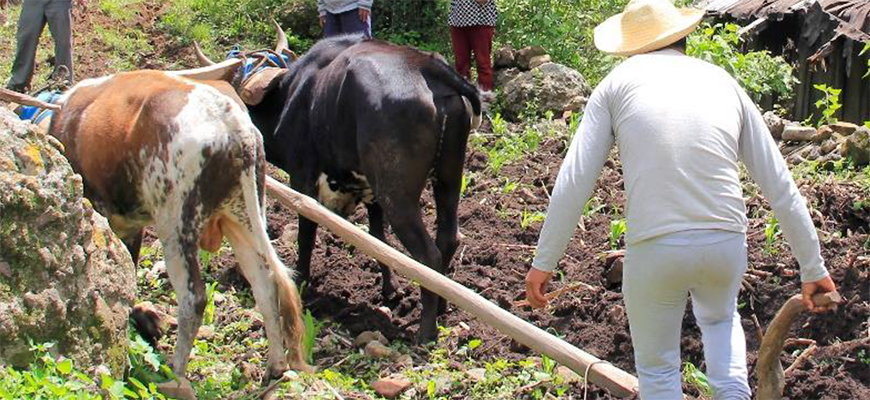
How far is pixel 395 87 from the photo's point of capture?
684cm

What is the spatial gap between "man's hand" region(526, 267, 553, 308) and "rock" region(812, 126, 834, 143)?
540 cm

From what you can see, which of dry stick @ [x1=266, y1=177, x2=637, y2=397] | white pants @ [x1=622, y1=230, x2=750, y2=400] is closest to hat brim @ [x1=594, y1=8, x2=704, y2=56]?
white pants @ [x1=622, y1=230, x2=750, y2=400]

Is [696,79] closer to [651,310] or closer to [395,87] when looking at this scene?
[651,310]

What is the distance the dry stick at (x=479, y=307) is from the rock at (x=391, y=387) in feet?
1.80

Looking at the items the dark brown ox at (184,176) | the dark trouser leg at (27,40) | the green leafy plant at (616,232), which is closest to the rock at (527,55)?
the green leafy plant at (616,232)

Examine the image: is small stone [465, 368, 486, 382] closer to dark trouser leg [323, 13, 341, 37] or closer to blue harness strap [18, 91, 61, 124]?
blue harness strap [18, 91, 61, 124]

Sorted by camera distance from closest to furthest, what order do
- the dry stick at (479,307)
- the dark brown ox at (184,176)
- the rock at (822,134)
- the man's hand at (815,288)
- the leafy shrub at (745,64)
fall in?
the man's hand at (815,288) < the dry stick at (479,307) < the dark brown ox at (184,176) < the rock at (822,134) < the leafy shrub at (745,64)

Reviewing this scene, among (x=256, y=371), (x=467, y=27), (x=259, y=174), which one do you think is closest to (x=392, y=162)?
(x=259, y=174)

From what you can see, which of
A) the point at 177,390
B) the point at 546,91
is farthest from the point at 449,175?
the point at 546,91

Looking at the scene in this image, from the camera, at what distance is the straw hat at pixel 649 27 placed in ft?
15.2

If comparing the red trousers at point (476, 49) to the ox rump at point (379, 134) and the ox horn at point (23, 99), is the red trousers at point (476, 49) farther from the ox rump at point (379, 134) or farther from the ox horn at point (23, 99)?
the ox horn at point (23, 99)

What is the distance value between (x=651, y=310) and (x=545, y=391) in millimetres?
1598

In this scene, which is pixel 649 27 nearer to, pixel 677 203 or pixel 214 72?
pixel 677 203

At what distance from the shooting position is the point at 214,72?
6.85m
